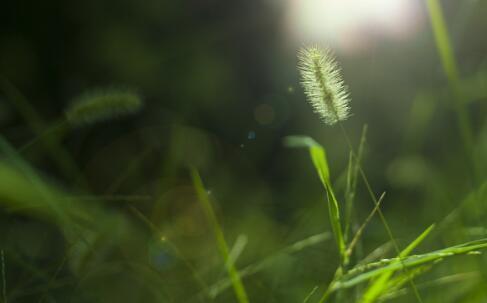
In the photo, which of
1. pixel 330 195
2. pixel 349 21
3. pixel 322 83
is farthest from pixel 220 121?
pixel 330 195

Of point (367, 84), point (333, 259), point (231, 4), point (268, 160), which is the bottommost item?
point (333, 259)

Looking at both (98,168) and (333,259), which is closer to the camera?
(333,259)

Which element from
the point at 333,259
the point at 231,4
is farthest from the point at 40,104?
the point at 333,259

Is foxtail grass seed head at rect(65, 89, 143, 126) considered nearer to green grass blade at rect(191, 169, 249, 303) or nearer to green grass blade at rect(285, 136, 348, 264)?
green grass blade at rect(191, 169, 249, 303)

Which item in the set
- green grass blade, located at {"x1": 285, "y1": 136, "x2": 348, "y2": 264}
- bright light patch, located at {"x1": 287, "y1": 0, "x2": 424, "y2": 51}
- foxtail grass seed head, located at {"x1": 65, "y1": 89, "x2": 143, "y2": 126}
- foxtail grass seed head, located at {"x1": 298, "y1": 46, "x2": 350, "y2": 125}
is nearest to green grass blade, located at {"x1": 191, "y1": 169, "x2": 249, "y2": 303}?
green grass blade, located at {"x1": 285, "y1": 136, "x2": 348, "y2": 264}

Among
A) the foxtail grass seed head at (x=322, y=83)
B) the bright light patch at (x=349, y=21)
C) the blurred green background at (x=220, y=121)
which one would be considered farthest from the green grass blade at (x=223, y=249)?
the bright light patch at (x=349, y=21)

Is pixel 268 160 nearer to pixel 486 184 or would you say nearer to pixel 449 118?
pixel 449 118

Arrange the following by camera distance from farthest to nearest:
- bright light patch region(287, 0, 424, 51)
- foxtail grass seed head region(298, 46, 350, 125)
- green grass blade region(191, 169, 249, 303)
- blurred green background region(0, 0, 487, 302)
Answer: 1. bright light patch region(287, 0, 424, 51)
2. blurred green background region(0, 0, 487, 302)
3. foxtail grass seed head region(298, 46, 350, 125)
4. green grass blade region(191, 169, 249, 303)
